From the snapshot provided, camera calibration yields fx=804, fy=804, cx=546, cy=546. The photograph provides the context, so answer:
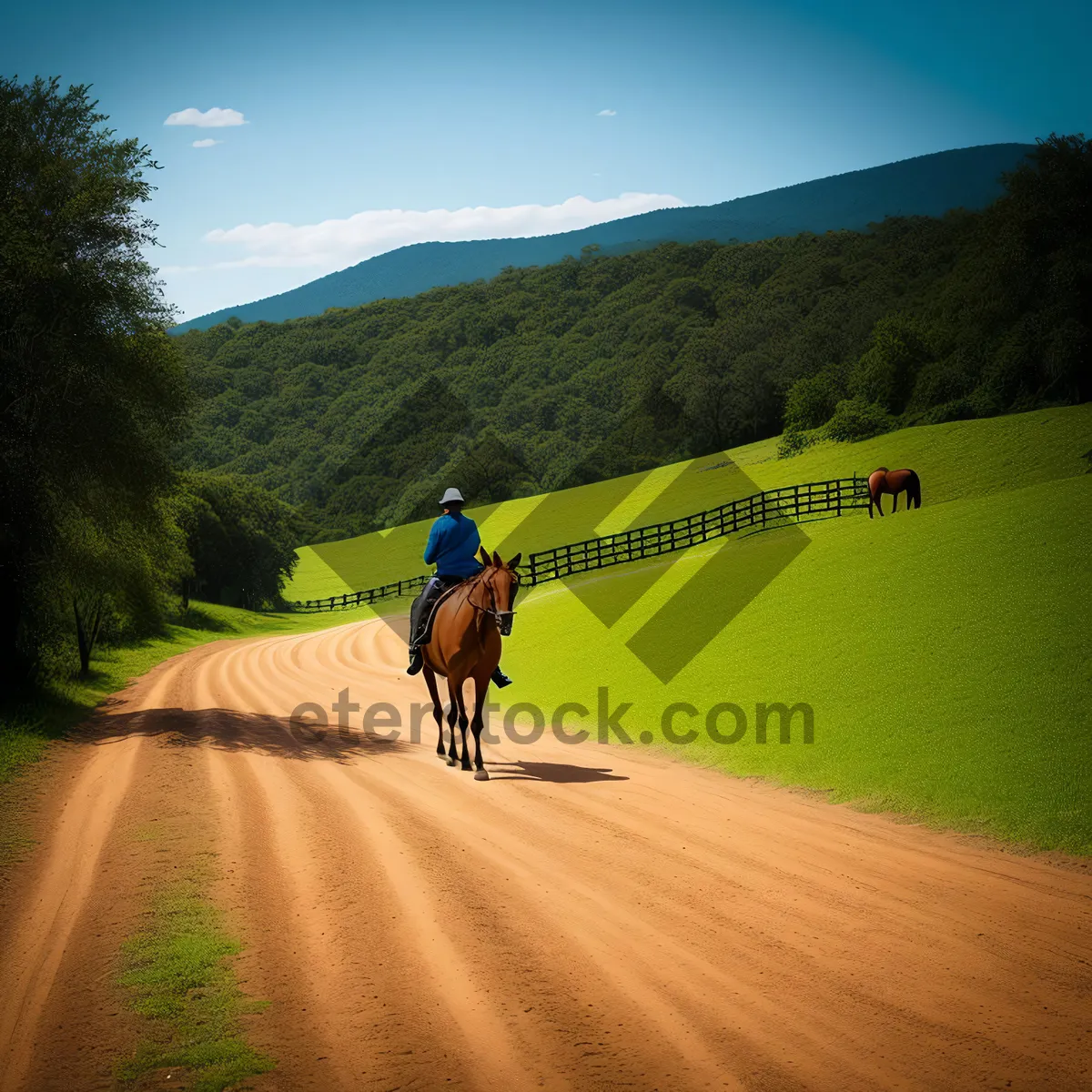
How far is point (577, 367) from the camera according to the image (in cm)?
12075

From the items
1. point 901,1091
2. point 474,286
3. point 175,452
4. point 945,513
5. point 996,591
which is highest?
point 474,286

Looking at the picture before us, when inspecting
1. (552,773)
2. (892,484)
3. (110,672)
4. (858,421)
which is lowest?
(552,773)

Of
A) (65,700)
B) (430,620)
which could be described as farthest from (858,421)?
(65,700)

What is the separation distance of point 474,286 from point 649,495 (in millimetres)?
111819

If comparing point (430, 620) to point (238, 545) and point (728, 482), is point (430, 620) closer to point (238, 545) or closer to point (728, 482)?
point (728, 482)

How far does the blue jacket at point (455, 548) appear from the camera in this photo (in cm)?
1326

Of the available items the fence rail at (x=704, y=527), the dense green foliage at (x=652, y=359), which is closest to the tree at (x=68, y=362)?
the fence rail at (x=704, y=527)

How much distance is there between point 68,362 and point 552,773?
12.6m

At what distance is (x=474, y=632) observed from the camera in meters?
12.0

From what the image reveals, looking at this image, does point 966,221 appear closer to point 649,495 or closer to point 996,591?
point 649,495

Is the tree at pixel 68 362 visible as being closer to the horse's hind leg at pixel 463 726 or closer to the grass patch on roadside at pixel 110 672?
the grass patch on roadside at pixel 110 672

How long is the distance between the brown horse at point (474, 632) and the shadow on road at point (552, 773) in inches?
15.2

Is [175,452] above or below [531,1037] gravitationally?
above

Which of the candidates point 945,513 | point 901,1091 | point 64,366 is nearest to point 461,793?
point 901,1091
